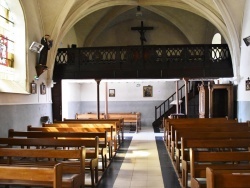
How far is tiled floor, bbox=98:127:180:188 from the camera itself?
5672mm

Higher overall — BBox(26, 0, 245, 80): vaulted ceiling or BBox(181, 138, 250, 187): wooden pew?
BBox(26, 0, 245, 80): vaulted ceiling

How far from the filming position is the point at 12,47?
360 inches

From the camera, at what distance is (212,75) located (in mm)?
11883

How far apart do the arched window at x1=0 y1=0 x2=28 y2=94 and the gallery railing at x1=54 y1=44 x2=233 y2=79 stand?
117 inches

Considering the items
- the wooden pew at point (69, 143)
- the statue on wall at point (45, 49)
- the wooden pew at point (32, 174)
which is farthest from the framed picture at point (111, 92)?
the wooden pew at point (32, 174)

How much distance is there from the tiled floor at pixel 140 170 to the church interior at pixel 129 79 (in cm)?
2

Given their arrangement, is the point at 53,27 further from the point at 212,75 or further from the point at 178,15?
the point at 178,15

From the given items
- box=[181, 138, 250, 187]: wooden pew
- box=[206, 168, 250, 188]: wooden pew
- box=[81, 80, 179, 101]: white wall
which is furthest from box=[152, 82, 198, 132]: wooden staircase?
box=[206, 168, 250, 188]: wooden pew

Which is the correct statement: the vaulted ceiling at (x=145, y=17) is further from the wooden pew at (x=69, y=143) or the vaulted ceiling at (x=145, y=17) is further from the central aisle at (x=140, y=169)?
the wooden pew at (x=69, y=143)

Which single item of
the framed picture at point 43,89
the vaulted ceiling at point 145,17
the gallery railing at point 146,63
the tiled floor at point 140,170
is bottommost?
the tiled floor at point 140,170

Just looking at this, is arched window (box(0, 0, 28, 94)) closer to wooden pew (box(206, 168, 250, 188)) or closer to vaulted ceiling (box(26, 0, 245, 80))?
vaulted ceiling (box(26, 0, 245, 80))

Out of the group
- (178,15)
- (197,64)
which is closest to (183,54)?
(197,64)

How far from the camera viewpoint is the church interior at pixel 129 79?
5.82 metres

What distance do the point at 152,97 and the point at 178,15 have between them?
558 centimetres
